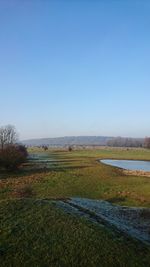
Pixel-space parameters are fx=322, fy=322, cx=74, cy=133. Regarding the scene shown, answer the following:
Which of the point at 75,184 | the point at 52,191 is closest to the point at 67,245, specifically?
the point at 52,191

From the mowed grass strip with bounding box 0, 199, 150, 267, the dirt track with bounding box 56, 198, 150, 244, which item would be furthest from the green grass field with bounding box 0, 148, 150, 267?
the dirt track with bounding box 56, 198, 150, 244

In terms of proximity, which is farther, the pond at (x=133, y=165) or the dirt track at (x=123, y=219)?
the pond at (x=133, y=165)

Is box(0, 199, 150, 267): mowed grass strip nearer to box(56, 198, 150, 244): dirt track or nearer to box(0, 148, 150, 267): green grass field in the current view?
box(0, 148, 150, 267): green grass field

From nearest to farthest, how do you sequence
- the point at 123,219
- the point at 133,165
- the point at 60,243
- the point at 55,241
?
the point at 60,243 < the point at 55,241 < the point at 123,219 < the point at 133,165

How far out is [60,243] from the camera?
13.7m

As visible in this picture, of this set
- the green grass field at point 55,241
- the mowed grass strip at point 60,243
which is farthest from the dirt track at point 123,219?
the mowed grass strip at point 60,243

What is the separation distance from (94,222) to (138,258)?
12.6 ft

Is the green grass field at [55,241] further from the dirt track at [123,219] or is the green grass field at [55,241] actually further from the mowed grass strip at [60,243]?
the dirt track at [123,219]

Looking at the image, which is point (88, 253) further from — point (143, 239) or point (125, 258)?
point (143, 239)

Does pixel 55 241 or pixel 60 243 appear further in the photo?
pixel 55 241

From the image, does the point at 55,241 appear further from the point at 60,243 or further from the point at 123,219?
the point at 123,219

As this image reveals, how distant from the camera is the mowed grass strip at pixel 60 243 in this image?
1244 cm

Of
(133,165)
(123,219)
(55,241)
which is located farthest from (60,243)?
(133,165)

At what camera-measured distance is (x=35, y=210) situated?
17453 mm
